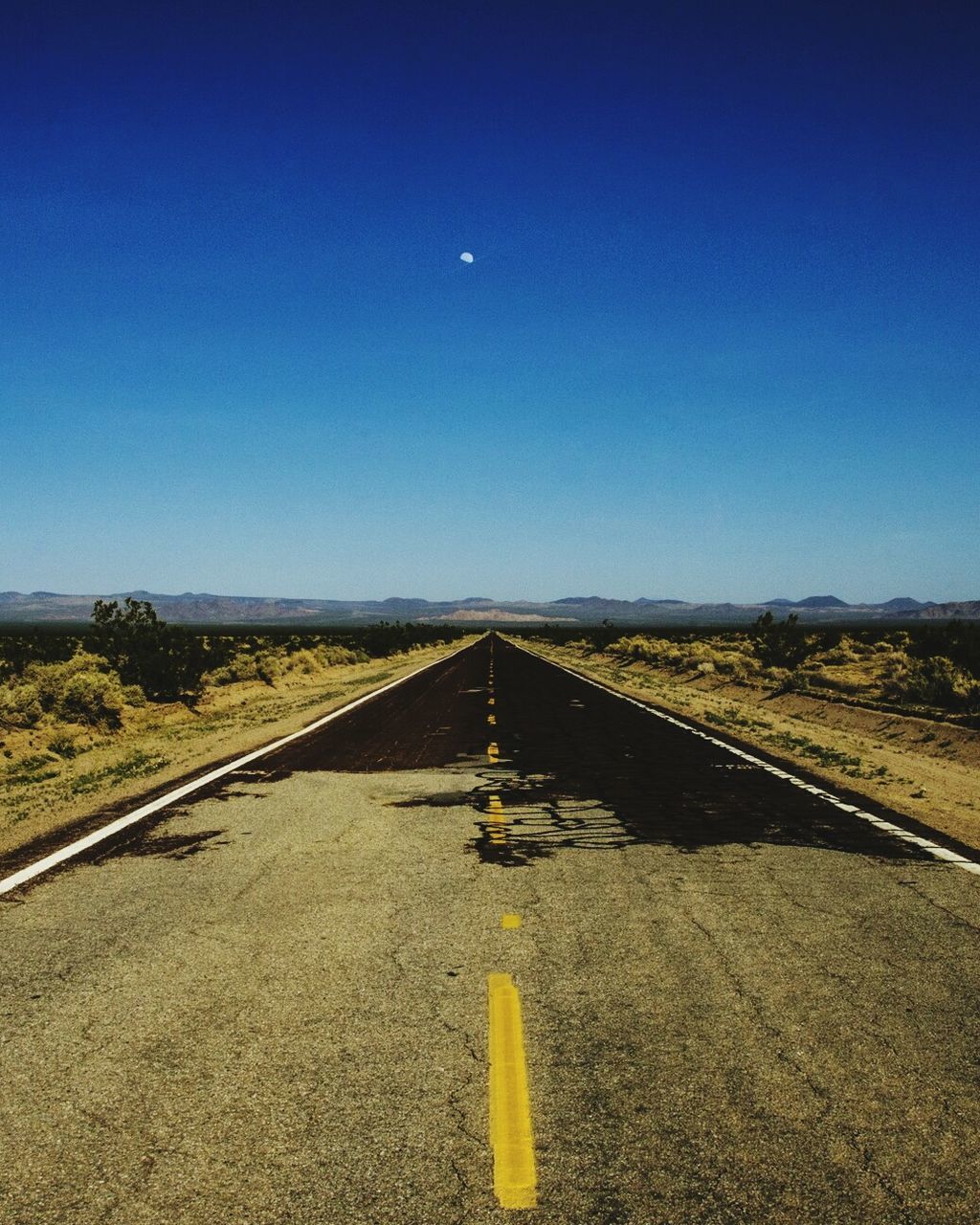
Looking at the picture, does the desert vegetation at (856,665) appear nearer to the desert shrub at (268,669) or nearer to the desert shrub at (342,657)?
the desert shrub at (342,657)

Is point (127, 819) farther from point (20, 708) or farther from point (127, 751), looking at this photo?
point (20, 708)

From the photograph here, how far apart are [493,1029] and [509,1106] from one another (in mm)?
677

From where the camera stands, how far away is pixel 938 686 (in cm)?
2222

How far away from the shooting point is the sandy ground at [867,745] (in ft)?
34.3

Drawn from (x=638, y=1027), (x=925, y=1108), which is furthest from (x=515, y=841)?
(x=925, y=1108)

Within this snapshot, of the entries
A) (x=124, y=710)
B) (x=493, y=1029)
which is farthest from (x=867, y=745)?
(x=124, y=710)

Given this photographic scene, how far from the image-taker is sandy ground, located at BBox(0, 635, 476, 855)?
9.84 metres

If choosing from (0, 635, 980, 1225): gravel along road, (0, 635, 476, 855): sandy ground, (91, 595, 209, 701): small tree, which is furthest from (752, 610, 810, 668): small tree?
(0, 635, 980, 1225): gravel along road

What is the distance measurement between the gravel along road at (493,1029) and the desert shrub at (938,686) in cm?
1543

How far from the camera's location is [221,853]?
24.6 feet

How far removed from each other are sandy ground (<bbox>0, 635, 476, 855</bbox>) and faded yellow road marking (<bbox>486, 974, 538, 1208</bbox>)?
555 cm

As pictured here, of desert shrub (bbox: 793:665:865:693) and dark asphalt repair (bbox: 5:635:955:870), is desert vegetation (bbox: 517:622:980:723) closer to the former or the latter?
desert shrub (bbox: 793:665:865:693)

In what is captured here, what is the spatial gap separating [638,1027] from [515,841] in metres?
3.92

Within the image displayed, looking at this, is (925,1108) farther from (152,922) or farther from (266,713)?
(266,713)
